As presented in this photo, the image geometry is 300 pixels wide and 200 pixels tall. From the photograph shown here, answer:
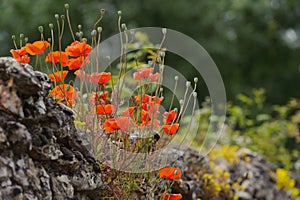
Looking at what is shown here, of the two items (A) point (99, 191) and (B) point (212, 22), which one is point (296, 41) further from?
(A) point (99, 191)

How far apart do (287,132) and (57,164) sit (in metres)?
4.66

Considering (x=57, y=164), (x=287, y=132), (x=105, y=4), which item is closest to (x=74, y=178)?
(x=57, y=164)

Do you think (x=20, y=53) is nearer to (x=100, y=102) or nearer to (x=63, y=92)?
(x=63, y=92)

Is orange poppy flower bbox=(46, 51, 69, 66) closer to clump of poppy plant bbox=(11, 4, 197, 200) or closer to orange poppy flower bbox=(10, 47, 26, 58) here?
clump of poppy plant bbox=(11, 4, 197, 200)

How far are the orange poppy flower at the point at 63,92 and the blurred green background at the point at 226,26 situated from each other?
17.9ft

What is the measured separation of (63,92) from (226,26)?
25.0ft

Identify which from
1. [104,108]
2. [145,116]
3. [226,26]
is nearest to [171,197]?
[145,116]

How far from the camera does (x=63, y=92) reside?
2.15 meters

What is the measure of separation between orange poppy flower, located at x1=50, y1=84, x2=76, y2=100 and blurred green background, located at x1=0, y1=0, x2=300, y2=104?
547 centimetres

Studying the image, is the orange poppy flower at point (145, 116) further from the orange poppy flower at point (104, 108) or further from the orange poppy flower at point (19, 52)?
the orange poppy flower at point (19, 52)

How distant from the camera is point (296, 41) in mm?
10039

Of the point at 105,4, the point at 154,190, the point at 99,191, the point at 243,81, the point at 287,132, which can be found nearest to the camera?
the point at 99,191

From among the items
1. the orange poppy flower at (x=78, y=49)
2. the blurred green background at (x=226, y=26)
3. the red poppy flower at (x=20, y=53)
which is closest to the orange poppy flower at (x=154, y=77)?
the orange poppy flower at (x=78, y=49)

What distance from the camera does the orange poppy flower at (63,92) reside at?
7.05ft
